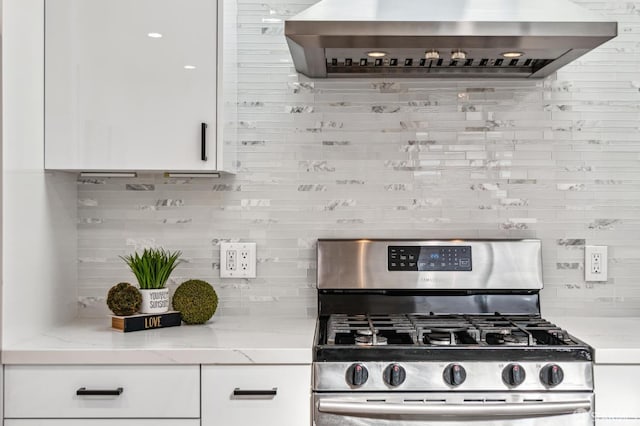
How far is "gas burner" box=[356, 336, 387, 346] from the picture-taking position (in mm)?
1917

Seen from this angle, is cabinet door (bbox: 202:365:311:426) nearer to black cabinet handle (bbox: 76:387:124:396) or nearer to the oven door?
the oven door

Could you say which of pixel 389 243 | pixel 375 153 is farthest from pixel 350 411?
pixel 375 153

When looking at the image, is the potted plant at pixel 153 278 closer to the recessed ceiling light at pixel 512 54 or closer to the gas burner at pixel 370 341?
the gas burner at pixel 370 341

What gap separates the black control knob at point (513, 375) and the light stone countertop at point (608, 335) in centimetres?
22

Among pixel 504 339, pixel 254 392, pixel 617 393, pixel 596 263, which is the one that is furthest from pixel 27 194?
pixel 596 263

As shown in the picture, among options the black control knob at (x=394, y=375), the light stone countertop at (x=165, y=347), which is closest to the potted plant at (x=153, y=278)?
the light stone countertop at (x=165, y=347)

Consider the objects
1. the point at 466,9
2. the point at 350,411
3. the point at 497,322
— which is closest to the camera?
the point at 350,411

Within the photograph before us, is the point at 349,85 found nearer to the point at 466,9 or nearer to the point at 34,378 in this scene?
the point at 466,9

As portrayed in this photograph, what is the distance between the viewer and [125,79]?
85.7 inches

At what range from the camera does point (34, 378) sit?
6.23 feet

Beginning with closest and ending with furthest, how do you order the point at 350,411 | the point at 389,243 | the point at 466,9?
the point at 350,411
the point at 466,9
the point at 389,243

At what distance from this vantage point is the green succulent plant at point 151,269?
2295 millimetres

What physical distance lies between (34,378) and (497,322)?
141 centimetres

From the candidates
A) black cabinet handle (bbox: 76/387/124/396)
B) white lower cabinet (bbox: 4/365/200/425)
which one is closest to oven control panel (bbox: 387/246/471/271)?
white lower cabinet (bbox: 4/365/200/425)
